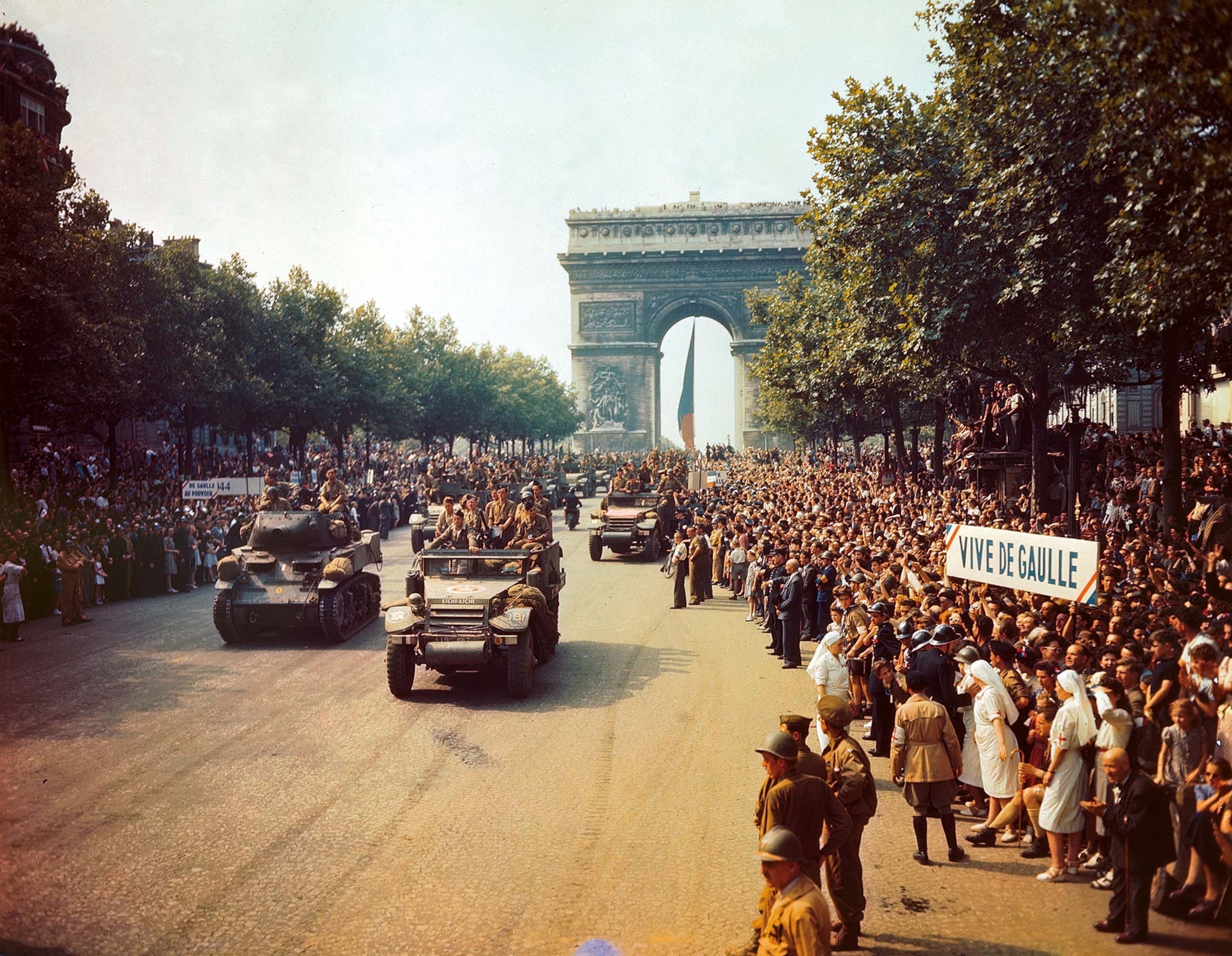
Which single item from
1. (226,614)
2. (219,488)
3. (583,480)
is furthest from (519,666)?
(583,480)

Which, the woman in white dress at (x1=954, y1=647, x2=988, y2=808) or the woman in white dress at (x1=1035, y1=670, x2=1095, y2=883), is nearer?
the woman in white dress at (x1=1035, y1=670, x2=1095, y2=883)

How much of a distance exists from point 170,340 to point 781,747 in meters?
30.5

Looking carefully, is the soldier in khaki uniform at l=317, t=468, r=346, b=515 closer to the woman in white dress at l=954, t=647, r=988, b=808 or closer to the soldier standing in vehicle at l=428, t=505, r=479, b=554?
the soldier standing in vehicle at l=428, t=505, r=479, b=554

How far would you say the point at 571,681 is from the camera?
14.3 meters

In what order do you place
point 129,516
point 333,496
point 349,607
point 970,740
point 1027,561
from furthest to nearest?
point 129,516
point 333,496
point 349,607
point 1027,561
point 970,740

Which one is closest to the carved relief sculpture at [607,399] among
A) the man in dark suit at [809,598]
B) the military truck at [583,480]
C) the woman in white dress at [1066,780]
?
the military truck at [583,480]

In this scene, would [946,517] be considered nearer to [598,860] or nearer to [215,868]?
[598,860]

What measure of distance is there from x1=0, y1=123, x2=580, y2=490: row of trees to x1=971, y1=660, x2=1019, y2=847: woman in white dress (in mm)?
20314

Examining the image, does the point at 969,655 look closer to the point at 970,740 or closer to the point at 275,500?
the point at 970,740

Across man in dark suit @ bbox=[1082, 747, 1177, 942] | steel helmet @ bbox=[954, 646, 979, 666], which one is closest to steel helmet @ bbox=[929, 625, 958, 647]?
steel helmet @ bbox=[954, 646, 979, 666]

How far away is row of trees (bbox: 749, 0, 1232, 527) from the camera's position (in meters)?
7.99

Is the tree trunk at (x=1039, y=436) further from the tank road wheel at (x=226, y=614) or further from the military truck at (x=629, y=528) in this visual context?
the tank road wheel at (x=226, y=614)

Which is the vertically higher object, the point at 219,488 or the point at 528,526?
the point at 219,488

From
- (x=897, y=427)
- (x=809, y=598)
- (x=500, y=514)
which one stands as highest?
(x=897, y=427)
